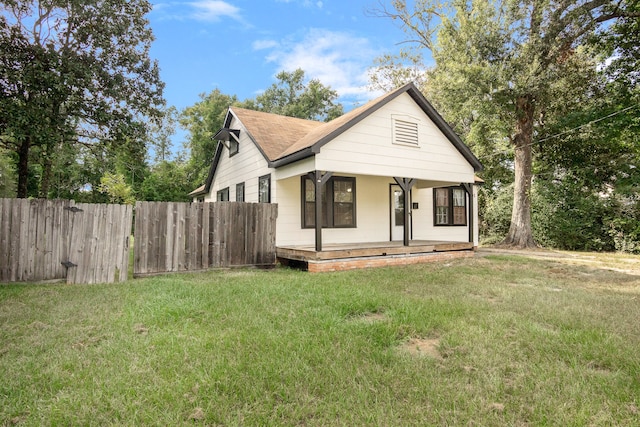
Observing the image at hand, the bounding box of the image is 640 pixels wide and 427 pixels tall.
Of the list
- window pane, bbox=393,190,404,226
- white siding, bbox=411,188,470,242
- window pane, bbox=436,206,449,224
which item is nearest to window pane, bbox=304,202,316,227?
window pane, bbox=393,190,404,226

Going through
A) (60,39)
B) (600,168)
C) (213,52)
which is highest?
(213,52)

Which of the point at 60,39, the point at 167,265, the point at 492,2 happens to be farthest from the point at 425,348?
the point at 492,2

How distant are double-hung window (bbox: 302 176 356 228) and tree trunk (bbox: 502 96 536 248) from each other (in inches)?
291

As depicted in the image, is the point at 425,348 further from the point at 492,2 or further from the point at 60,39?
the point at 492,2

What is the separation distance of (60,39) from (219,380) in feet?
34.3

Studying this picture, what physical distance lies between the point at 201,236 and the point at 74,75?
4915 millimetres

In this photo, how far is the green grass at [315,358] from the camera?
7.45 feet

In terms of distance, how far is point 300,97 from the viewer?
29.1m

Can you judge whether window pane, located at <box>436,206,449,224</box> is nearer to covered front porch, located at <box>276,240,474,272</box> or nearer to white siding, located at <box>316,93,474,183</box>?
white siding, located at <box>316,93,474,183</box>

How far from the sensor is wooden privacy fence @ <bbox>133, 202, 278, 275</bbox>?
24.3ft

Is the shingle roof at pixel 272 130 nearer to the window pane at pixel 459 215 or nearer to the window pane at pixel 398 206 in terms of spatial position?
the window pane at pixel 398 206

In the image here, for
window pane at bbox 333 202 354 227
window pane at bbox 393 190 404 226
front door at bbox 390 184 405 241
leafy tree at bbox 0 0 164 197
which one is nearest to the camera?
leafy tree at bbox 0 0 164 197

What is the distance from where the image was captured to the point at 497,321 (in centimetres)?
411

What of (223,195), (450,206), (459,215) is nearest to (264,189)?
(223,195)
